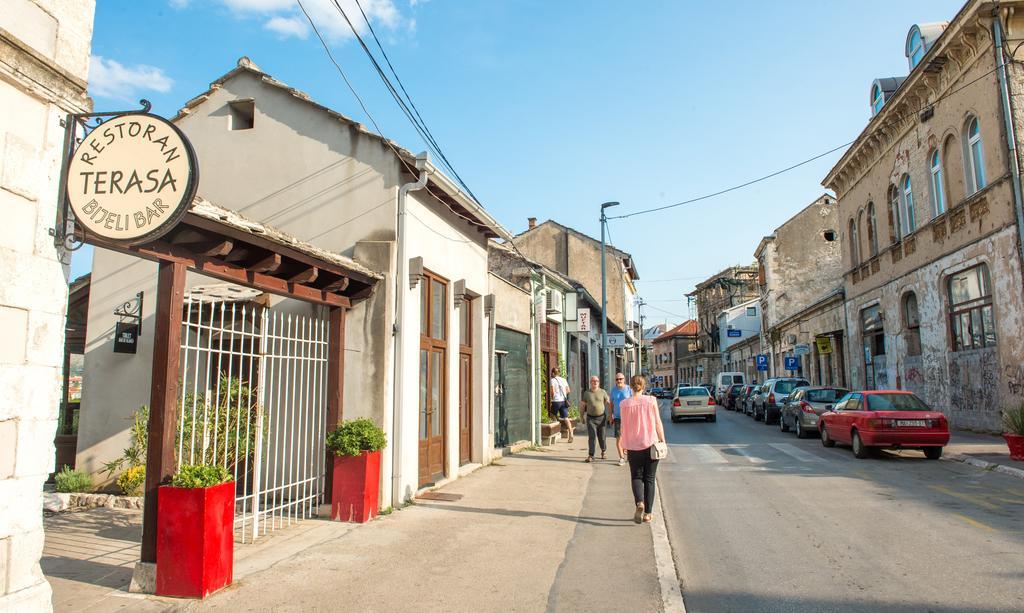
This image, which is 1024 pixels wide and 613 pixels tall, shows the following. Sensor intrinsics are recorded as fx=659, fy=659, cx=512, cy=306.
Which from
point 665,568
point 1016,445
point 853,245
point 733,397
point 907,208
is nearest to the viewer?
point 665,568

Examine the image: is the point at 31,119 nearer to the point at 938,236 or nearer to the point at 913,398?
the point at 913,398

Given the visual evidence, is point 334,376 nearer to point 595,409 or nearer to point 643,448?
point 643,448

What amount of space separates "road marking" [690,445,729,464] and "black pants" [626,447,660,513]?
6196 mm

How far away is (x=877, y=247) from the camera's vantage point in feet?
80.9

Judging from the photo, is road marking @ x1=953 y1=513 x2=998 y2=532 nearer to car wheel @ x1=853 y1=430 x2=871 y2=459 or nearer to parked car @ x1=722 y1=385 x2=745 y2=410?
car wheel @ x1=853 y1=430 x2=871 y2=459

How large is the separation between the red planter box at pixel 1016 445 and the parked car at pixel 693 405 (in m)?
14.1

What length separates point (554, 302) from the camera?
805 inches

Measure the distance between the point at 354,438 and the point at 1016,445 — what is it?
37.5ft

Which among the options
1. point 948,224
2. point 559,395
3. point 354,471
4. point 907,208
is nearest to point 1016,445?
point 948,224

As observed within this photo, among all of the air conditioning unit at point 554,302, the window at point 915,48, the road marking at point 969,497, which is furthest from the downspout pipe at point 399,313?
the window at point 915,48

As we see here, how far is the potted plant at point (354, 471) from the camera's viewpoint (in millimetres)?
7746

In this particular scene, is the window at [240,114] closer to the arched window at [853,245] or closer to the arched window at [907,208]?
the arched window at [907,208]

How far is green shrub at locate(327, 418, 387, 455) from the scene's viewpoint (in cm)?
778

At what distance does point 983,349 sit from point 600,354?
18392mm
